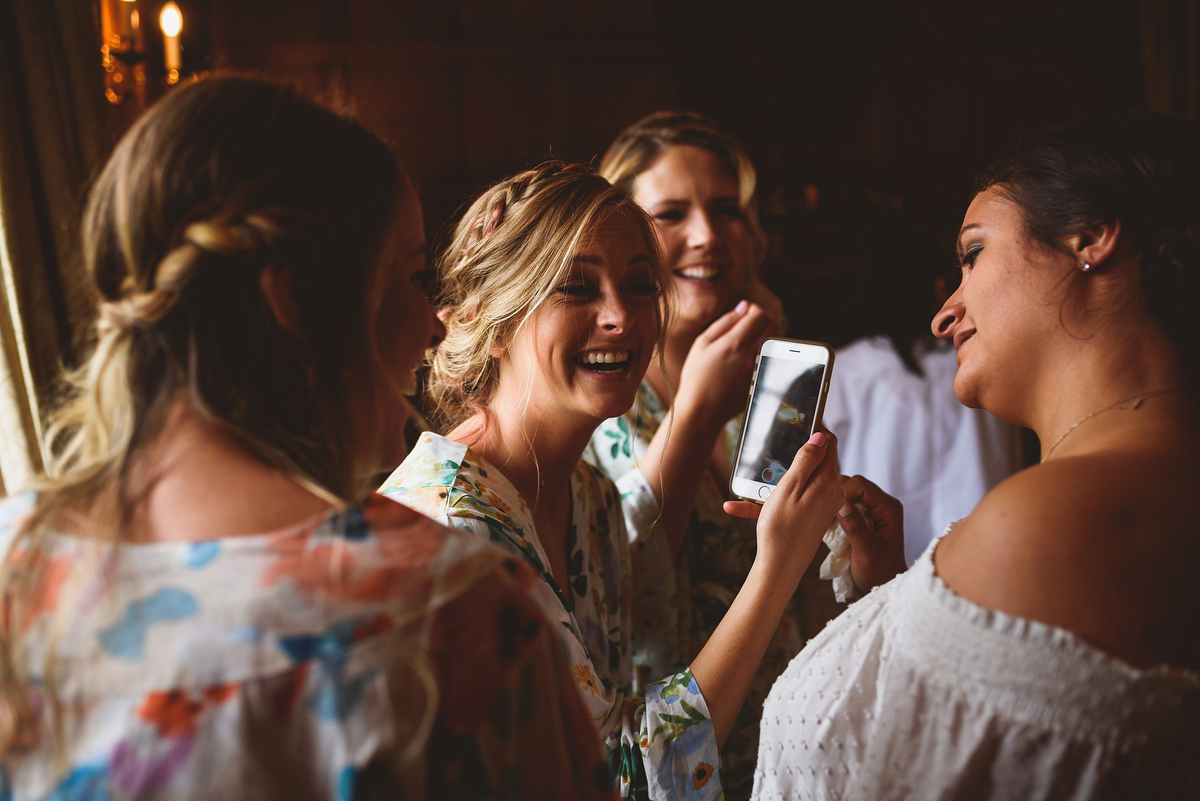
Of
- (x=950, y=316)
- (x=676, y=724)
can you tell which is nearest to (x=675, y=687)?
(x=676, y=724)

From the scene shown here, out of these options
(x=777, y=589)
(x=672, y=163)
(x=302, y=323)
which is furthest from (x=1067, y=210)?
(x=672, y=163)

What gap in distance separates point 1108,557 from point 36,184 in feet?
6.84

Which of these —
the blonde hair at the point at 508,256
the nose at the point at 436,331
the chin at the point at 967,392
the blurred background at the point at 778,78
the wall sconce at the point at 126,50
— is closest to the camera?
the nose at the point at 436,331

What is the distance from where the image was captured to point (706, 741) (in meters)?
1.06

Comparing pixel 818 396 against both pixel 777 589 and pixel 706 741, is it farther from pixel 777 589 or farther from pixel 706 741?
pixel 706 741

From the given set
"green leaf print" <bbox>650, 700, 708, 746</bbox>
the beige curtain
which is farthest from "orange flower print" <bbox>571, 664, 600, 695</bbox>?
the beige curtain

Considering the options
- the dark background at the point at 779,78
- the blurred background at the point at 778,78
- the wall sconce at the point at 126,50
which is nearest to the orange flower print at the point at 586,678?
the wall sconce at the point at 126,50

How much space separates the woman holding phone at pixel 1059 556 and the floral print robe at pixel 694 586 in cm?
55

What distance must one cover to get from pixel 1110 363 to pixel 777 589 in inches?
19.4

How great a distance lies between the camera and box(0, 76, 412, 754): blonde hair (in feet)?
1.86

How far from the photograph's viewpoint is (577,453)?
1.30 metres

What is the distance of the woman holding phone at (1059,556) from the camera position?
0.67 meters

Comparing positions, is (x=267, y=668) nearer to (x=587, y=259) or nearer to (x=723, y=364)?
(x=587, y=259)

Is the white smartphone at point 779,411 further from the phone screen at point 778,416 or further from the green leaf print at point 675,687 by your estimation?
the green leaf print at point 675,687
